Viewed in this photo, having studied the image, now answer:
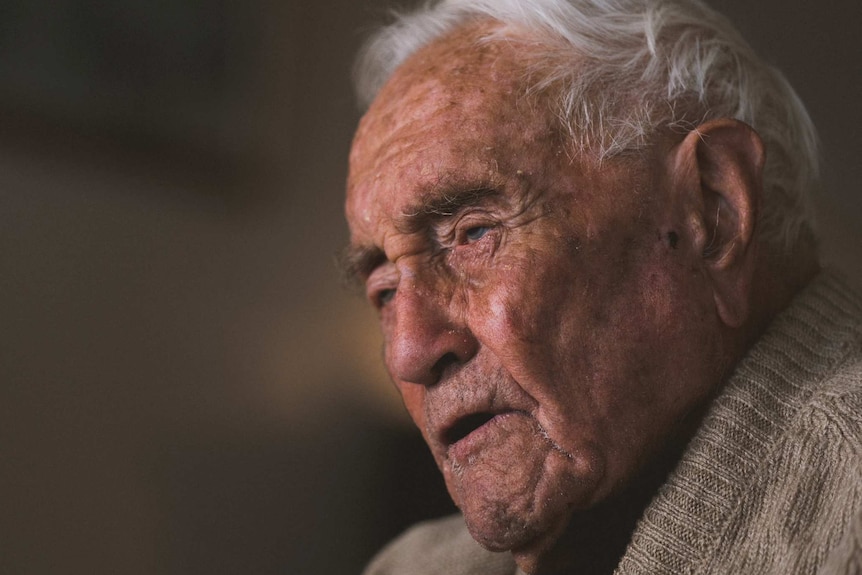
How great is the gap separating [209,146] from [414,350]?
121cm

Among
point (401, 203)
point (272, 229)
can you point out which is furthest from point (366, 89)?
point (272, 229)

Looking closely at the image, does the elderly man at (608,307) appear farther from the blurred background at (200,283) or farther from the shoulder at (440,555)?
the blurred background at (200,283)

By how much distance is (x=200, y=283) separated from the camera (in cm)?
205

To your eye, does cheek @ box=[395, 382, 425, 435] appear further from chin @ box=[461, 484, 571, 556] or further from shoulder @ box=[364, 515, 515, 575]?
shoulder @ box=[364, 515, 515, 575]

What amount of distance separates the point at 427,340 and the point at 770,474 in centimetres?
39

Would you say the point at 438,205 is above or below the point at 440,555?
above

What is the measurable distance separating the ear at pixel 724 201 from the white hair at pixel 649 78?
0.12ft

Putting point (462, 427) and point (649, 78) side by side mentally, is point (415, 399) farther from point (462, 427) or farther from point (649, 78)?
point (649, 78)

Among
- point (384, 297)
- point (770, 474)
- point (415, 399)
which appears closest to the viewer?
point (770, 474)

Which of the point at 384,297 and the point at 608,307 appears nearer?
the point at 608,307

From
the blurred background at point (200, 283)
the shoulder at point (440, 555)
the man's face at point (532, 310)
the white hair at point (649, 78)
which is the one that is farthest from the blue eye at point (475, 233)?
the blurred background at point (200, 283)

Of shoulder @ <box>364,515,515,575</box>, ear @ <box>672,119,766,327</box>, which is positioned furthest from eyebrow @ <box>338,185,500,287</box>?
shoulder @ <box>364,515,515,575</box>

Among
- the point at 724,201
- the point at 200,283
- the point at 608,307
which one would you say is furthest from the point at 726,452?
the point at 200,283

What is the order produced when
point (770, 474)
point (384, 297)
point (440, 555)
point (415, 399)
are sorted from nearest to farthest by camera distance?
point (770, 474)
point (415, 399)
point (384, 297)
point (440, 555)
